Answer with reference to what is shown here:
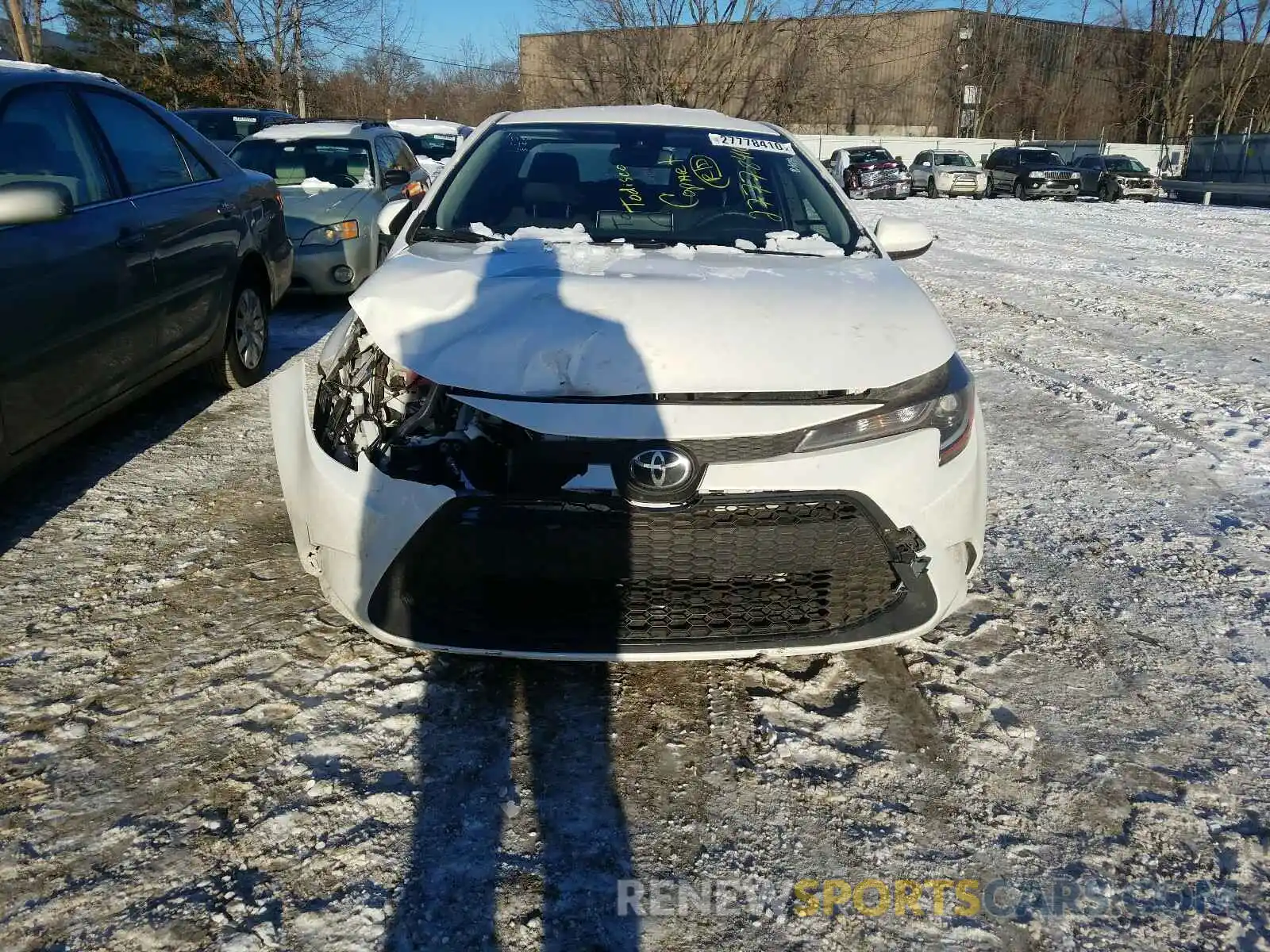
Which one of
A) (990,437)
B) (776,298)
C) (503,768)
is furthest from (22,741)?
(990,437)

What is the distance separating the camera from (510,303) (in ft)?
8.28

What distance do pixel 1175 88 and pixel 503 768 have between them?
5377cm

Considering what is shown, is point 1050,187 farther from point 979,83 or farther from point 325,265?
point 979,83

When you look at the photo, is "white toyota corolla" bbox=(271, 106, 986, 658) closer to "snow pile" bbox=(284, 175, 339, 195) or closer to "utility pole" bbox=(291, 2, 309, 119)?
"snow pile" bbox=(284, 175, 339, 195)

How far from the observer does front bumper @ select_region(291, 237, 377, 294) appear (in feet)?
23.7

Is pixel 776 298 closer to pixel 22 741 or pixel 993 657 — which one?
pixel 993 657

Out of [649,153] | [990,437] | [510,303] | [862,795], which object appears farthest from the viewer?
[990,437]

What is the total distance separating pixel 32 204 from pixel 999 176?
27.3 m

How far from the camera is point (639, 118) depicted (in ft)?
13.5

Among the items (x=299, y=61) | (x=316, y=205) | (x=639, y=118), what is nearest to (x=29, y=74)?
(x=639, y=118)

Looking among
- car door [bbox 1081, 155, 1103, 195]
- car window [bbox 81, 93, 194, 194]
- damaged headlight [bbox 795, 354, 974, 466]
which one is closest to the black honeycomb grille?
damaged headlight [bbox 795, 354, 974, 466]

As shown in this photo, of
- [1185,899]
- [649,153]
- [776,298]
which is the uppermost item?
[649,153]

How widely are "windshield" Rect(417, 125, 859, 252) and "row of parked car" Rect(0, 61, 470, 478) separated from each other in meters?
0.85

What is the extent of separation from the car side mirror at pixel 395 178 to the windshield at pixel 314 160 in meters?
0.12
